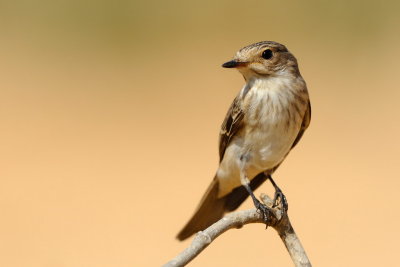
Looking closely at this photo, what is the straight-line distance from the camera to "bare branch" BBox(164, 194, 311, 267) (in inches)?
122

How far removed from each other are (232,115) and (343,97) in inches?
214

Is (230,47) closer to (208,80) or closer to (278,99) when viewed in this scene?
(208,80)

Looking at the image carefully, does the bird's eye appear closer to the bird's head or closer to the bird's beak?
the bird's head

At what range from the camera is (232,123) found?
5090 millimetres

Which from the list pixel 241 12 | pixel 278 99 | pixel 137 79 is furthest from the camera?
pixel 241 12

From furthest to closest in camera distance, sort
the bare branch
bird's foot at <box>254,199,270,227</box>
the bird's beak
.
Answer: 1. the bird's beak
2. bird's foot at <box>254,199,270,227</box>
3. the bare branch

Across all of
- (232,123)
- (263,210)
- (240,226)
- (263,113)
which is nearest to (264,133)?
(263,113)

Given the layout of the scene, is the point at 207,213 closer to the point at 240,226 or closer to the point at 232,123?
the point at 232,123

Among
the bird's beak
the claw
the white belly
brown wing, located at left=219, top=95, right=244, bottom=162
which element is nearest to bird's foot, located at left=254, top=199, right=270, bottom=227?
the claw

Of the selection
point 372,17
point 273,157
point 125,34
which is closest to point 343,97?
point 372,17

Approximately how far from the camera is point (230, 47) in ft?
37.1

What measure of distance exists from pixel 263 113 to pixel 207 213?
91cm

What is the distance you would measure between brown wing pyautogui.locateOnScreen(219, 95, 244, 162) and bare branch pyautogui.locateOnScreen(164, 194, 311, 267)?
0.78 metres

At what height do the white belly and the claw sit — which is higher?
the white belly
